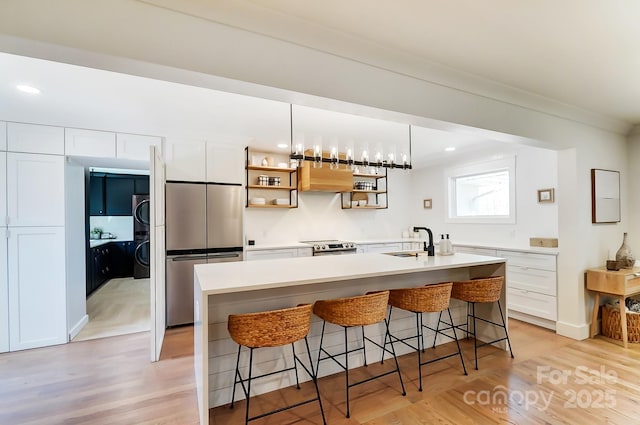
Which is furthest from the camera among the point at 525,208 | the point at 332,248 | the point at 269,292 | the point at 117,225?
the point at 117,225

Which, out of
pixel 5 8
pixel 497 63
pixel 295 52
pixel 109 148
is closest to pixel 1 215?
pixel 109 148

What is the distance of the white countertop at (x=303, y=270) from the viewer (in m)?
1.89

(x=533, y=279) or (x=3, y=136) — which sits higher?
(x=3, y=136)

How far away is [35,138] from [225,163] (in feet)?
6.30

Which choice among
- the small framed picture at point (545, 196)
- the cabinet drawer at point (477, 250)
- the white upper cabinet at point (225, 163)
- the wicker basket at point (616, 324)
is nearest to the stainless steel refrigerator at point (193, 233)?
the white upper cabinet at point (225, 163)

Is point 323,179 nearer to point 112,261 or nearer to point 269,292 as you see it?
point 269,292

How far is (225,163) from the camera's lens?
159 inches

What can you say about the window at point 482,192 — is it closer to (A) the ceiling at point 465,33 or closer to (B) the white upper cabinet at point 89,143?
(A) the ceiling at point 465,33

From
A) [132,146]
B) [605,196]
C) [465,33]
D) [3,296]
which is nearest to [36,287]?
[3,296]

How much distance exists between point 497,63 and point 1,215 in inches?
184

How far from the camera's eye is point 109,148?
135 inches

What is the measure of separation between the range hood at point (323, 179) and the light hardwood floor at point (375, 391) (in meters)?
2.74

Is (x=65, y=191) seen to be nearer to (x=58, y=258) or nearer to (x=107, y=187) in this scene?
(x=58, y=258)

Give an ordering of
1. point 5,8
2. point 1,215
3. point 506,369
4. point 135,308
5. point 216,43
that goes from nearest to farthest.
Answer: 1. point 5,8
2. point 216,43
3. point 506,369
4. point 1,215
5. point 135,308
